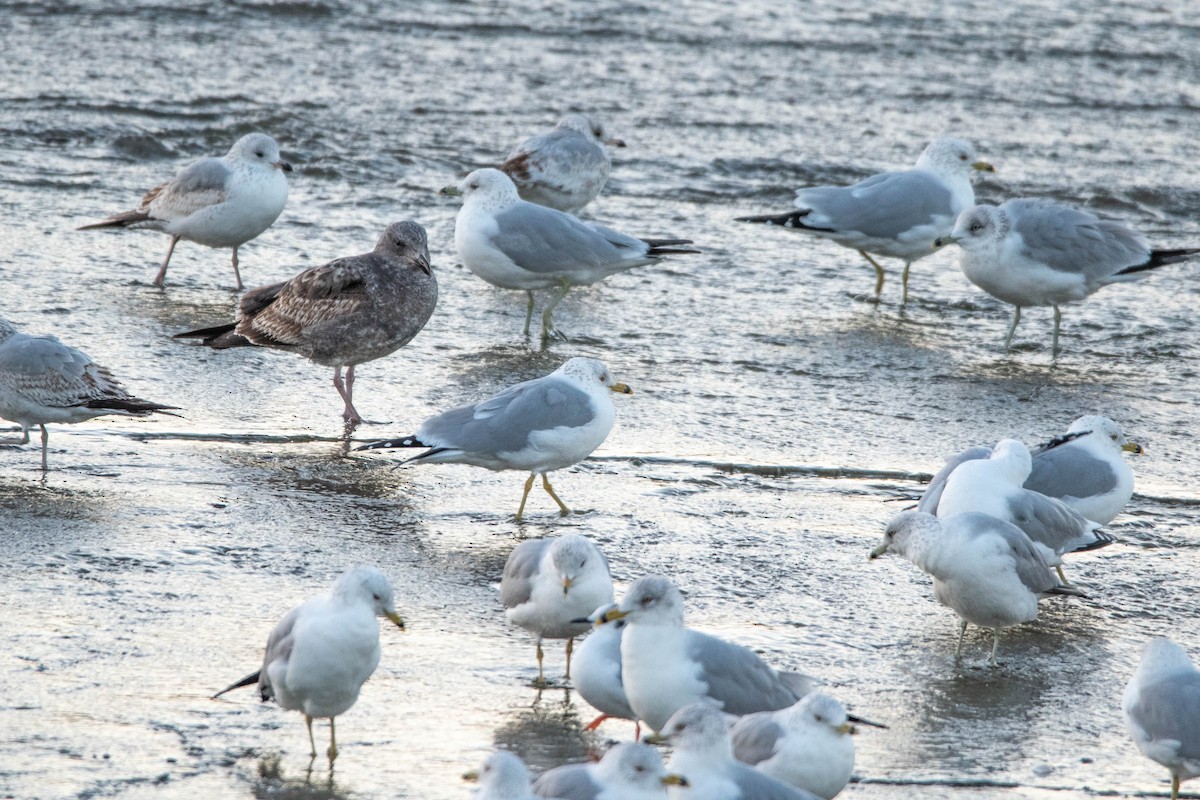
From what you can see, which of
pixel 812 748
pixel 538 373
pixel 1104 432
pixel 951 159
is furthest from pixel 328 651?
pixel 951 159

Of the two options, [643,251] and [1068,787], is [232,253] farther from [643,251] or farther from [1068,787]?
[1068,787]

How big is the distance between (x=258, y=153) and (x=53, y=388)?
3.37 metres

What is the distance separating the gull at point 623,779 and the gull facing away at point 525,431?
253 centimetres

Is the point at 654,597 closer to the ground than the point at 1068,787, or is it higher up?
higher up

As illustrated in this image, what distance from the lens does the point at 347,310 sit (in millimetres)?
7535

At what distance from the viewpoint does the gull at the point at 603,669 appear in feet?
15.1

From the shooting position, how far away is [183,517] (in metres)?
6.00

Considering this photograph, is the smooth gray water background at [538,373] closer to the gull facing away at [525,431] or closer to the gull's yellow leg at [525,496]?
the gull's yellow leg at [525,496]

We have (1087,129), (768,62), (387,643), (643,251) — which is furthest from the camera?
(768,62)

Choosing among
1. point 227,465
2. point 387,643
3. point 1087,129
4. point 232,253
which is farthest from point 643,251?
point 1087,129

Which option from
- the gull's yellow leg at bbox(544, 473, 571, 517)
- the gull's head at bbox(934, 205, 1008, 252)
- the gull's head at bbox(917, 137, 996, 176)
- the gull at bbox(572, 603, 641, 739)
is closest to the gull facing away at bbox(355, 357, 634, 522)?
the gull's yellow leg at bbox(544, 473, 571, 517)

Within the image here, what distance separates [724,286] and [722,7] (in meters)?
8.46

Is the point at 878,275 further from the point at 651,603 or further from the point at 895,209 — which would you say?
the point at 651,603

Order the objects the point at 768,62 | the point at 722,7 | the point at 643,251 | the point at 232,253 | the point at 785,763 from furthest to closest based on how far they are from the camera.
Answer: the point at 722,7
the point at 768,62
the point at 232,253
the point at 643,251
the point at 785,763
